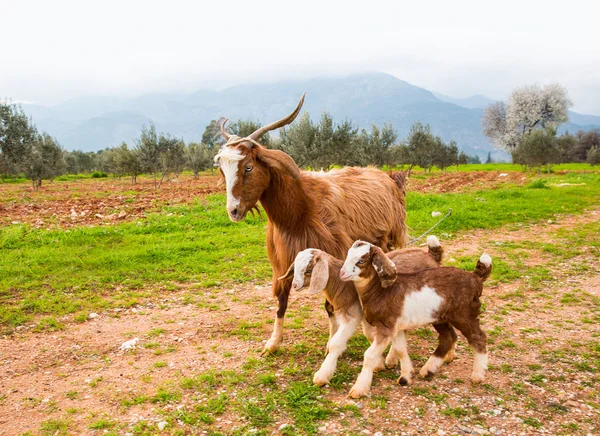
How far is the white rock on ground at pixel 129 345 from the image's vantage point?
5.91 meters

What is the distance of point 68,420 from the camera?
419 centimetres

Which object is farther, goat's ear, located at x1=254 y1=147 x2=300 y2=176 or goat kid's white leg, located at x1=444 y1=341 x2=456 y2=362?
goat kid's white leg, located at x1=444 y1=341 x2=456 y2=362

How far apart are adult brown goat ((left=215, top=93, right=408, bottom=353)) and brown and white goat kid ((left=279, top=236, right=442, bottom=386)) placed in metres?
0.22

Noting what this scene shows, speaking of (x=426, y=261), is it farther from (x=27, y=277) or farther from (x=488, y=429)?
(x=27, y=277)

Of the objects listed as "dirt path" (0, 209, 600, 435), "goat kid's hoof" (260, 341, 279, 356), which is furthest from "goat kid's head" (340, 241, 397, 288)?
"goat kid's hoof" (260, 341, 279, 356)

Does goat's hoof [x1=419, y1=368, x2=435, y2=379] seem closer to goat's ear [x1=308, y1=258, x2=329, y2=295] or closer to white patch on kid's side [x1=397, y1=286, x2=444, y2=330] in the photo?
white patch on kid's side [x1=397, y1=286, x2=444, y2=330]

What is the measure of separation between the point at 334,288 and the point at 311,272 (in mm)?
427

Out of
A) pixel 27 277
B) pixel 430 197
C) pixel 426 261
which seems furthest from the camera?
pixel 430 197

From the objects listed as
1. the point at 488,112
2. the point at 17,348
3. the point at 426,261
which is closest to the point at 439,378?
the point at 426,261

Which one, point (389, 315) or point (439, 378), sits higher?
point (389, 315)

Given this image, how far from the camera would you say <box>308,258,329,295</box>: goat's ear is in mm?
4359

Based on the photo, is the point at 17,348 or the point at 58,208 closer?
the point at 17,348

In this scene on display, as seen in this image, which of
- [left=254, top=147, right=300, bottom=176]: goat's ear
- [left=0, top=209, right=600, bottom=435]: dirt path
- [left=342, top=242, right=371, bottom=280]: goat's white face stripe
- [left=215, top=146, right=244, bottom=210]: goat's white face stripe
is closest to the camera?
[left=0, top=209, right=600, bottom=435]: dirt path

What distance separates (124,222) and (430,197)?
12.1m
